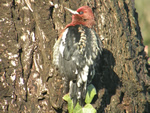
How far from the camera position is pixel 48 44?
291cm

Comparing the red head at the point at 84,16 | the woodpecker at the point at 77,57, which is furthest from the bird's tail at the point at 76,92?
the red head at the point at 84,16

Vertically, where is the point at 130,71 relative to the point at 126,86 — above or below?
above

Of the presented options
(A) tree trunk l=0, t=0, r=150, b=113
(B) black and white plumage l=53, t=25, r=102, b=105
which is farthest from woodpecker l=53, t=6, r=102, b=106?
(A) tree trunk l=0, t=0, r=150, b=113

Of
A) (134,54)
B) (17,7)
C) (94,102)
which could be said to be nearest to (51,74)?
(94,102)

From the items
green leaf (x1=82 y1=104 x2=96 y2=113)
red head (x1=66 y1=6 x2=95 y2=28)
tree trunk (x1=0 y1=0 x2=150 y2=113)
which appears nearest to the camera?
tree trunk (x1=0 y1=0 x2=150 y2=113)

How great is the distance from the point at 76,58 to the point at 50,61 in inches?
14.2

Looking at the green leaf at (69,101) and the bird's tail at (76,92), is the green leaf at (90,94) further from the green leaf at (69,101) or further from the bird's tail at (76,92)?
the green leaf at (69,101)

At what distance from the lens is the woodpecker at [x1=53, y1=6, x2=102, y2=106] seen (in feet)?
9.09

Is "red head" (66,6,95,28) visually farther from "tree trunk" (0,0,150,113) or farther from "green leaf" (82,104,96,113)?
"green leaf" (82,104,96,113)

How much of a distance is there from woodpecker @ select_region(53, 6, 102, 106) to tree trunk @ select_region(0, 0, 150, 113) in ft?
0.39

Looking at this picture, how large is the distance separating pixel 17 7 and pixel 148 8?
13.6 feet

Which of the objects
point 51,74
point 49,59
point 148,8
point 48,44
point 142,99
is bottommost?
point 142,99

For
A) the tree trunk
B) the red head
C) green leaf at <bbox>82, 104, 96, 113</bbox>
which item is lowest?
green leaf at <bbox>82, 104, 96, 113</bbox>

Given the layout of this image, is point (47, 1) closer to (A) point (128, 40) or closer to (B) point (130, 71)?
(A) point (128, 40)
